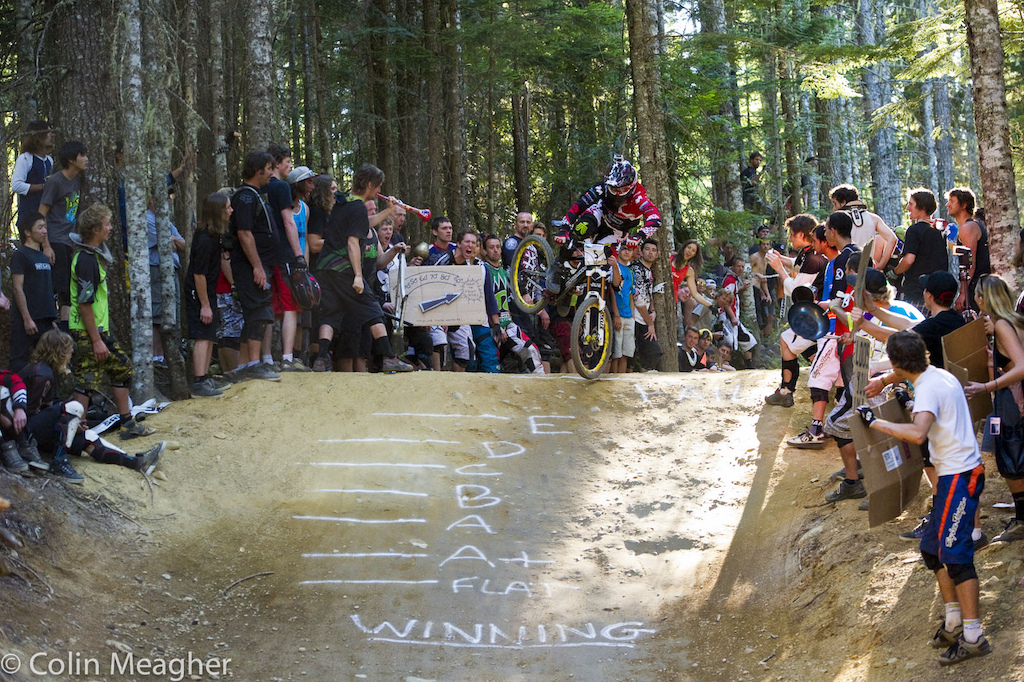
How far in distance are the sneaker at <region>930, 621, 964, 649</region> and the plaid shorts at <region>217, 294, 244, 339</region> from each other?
23.0ft

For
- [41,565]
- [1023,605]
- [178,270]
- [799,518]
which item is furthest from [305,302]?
[1023,605]

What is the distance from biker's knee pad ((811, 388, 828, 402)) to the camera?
8.16 metres

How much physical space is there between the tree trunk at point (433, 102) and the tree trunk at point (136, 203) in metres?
6.58

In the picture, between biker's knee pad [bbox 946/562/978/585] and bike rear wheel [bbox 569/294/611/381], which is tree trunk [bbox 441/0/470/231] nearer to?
bike rear wheel [bbox 569/294/611/381]

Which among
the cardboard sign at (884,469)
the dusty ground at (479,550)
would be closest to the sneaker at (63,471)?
the dusty ground at (479,550)

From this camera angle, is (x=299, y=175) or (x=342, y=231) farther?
(x=342, y=231)

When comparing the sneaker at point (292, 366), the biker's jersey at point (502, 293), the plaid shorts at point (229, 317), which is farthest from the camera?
the biker's jersey at point (502, 293)

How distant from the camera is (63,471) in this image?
7.19 meters

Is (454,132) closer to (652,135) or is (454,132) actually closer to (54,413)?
(652,135)

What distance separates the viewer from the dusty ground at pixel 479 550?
5793mm

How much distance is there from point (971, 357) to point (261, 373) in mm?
6600

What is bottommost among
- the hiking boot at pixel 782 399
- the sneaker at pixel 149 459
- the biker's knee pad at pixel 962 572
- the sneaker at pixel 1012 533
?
the sneaker at pixel 1012 533

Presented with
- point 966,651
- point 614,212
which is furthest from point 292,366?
point 966,651

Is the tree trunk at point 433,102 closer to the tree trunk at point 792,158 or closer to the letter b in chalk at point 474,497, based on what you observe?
the tree trunk at point 792,158
